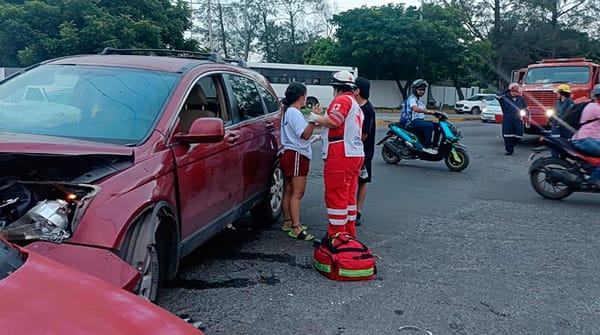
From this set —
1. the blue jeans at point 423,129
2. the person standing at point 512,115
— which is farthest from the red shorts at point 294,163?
the person standing at point 512,115

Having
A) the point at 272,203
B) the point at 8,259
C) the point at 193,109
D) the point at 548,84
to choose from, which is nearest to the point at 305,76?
the point at 548,84

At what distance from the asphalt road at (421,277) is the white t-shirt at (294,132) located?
979 mm

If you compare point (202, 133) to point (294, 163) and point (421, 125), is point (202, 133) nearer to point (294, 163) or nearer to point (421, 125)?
point (294, 163)

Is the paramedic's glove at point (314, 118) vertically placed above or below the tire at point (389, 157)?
above

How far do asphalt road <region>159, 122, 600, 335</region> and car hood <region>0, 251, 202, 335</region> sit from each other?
1.62m

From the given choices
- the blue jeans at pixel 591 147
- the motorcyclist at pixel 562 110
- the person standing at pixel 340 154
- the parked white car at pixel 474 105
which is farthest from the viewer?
the parked white car at pixel 474 105

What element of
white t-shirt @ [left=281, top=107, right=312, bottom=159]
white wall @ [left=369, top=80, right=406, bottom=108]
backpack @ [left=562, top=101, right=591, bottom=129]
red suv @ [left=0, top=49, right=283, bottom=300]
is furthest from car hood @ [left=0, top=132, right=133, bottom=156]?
white wall @ [left=369, top=80, right=406, bottom=108]

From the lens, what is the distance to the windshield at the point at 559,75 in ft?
54.4

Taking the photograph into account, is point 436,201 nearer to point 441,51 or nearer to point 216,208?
point 216,208

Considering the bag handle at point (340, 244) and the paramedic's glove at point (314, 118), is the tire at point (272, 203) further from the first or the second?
the bag handle at point (340, 244)

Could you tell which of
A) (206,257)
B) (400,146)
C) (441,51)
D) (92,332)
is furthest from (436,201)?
(441,51)

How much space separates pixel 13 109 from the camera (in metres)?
4.03

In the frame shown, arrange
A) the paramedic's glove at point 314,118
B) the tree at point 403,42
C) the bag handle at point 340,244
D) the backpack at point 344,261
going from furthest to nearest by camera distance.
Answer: the tree at point 403,42, the paramedic's glove at point 314,118, the bag handle at point 340,244, the backpack at point 344,261

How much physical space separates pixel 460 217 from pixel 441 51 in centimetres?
3289
